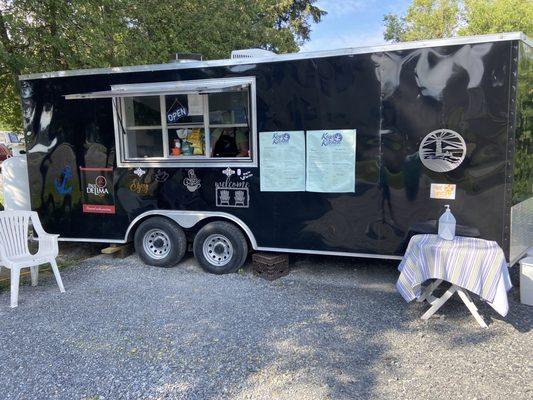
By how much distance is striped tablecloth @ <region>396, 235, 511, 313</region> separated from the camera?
3.90 m

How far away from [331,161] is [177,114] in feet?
6.74

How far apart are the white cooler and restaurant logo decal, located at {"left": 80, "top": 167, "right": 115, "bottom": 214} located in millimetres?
4862

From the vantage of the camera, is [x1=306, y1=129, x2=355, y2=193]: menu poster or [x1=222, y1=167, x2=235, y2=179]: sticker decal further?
[x1=222, y1=167, x2=235, y2=179]: sticker decal

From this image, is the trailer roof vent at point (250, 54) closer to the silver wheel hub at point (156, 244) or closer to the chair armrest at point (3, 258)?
the silver wheel hub at point (156, 244)

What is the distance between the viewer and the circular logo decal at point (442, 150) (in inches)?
186

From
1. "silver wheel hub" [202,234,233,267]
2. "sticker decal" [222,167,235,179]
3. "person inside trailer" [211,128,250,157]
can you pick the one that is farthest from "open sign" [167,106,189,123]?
"silver wheel hub" [202,234,233,267]

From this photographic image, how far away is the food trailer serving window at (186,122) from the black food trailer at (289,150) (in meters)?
0.02

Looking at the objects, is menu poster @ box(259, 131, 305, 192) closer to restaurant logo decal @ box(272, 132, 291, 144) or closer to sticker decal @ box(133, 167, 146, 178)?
restaurant logo decal @ box(272, 132, 291, 144)

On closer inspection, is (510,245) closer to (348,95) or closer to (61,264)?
(348,95)

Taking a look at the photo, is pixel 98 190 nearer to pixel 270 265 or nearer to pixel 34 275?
pixel 34 275

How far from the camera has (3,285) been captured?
557 centimetres

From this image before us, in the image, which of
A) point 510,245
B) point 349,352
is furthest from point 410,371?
point 510,245

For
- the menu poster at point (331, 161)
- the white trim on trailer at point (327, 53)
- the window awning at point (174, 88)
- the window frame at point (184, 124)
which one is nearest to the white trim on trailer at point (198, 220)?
the window frame at point (184, 124)

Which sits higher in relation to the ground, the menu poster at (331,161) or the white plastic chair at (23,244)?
the menu poster at (331,161)
